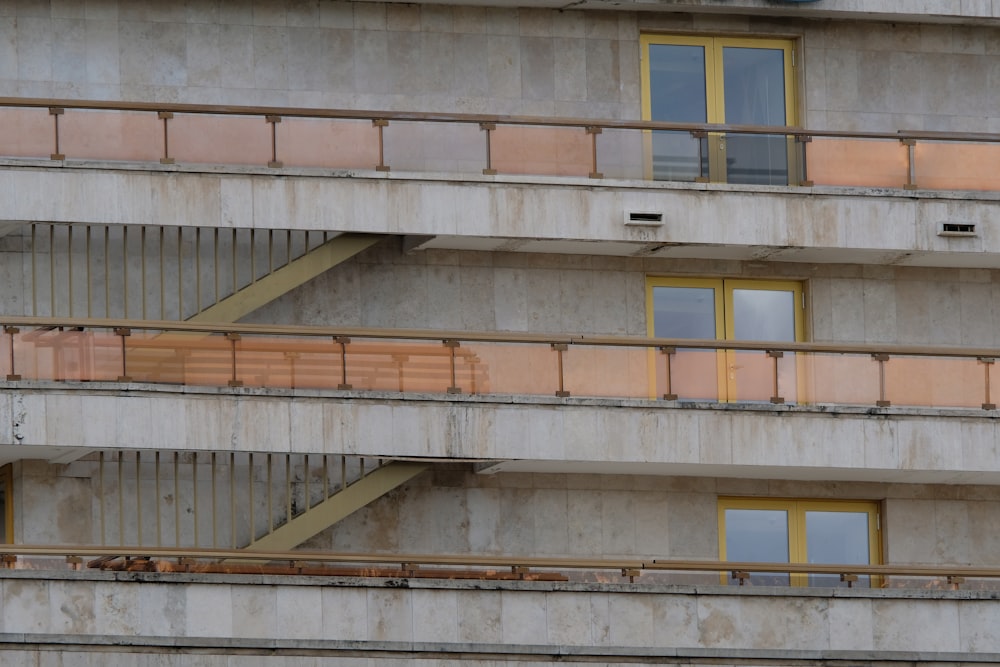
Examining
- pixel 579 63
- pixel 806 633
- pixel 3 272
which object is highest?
pixel 579 63

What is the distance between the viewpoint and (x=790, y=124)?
130 ft

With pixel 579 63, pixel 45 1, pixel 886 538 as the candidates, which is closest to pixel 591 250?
pixel 579 63

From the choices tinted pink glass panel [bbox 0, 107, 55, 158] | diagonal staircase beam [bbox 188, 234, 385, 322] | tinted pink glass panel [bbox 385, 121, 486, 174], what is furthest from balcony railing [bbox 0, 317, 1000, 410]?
tinted pink glass panel [bbox 385, 121, 486, 174]

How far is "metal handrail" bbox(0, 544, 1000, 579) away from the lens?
33.4m

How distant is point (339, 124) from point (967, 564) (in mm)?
10800

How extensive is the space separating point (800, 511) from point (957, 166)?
17.2 ft

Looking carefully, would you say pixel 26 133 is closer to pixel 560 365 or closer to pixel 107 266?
pixel 107 266

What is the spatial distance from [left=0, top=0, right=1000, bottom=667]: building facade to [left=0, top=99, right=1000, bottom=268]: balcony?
2.0 inches

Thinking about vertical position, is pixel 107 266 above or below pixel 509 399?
above

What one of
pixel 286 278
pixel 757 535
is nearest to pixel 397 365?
pixel 286 278

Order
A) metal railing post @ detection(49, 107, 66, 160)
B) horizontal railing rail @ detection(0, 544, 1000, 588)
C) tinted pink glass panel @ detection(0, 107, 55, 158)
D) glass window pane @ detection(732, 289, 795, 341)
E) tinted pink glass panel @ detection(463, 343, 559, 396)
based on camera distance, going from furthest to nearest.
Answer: glass window pane @ detection(732, 289, 795, 341) < tinted pink glass panel @ detection(463, 343, 559, 396) < metal railing post @ detection(49, 107, 66, 160) < tinted pink glass panel @ detection(0, 107, 55, 158) < horizontal railing rail @ detection(0, 544, 1000, 588)

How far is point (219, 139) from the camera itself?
117 ft

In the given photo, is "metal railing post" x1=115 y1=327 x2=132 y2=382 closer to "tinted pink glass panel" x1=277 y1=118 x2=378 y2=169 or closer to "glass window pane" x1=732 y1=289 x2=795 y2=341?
"tinted pink glass panel" x1=277 y1=118 x2=378 y2=169

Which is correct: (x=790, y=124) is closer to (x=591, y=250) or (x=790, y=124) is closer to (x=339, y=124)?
(x=591, y=250)
